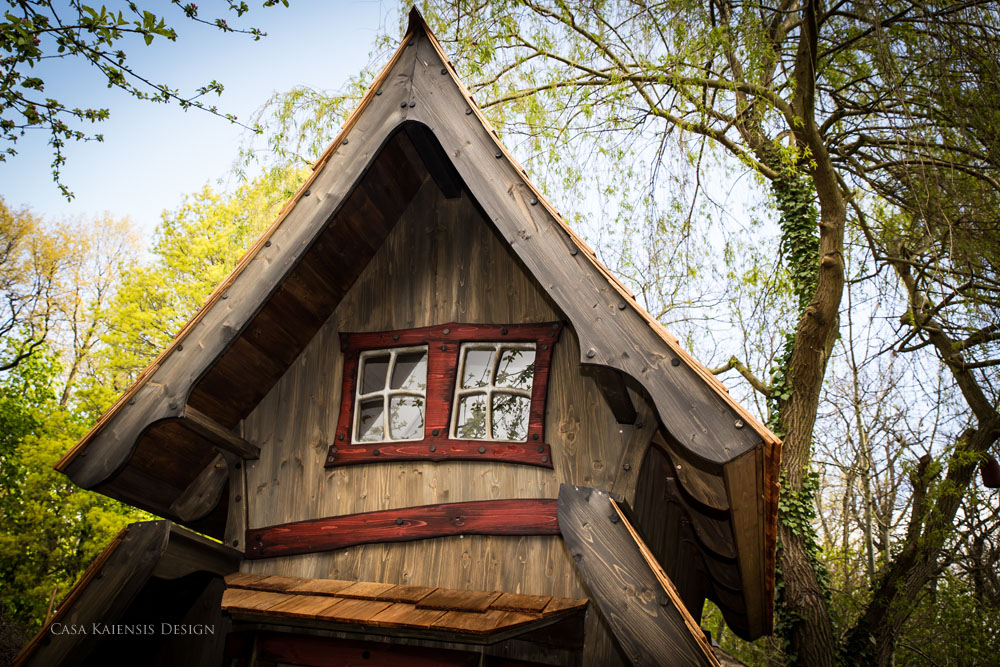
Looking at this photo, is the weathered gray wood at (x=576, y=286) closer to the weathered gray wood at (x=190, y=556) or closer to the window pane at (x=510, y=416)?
the window pane at (x=510, y=416)

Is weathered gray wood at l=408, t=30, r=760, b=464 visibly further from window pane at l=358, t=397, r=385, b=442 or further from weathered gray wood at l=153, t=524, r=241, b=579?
weathered gray wood at l=153, t=524, r=241, b=579

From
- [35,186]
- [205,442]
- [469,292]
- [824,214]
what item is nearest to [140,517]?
[35,186]

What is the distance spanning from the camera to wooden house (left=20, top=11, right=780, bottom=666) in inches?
111

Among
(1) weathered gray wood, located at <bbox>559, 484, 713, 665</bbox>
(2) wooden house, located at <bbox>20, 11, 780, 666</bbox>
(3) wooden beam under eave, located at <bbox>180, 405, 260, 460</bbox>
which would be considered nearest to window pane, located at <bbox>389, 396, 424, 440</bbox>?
(2) wooden house, located at <bbox>20, 11, 780, 666</bbox>

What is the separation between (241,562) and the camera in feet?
12.4

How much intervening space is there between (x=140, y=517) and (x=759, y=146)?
13.1 m

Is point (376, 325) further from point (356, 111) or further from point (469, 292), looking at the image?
point (356, 111)

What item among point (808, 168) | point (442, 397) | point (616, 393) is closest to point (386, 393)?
point (442, 397)

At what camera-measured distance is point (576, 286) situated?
298cm

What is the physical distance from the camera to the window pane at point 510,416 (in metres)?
3.73

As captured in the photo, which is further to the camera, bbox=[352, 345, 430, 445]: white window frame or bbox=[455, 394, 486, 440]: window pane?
bbox=[352, 345, 430, 445]: white window frame

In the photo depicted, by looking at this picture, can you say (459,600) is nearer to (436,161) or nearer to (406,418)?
(406,418)

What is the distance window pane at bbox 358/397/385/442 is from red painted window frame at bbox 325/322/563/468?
71mm

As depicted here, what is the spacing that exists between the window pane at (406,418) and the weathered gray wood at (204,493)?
115 centimetres
